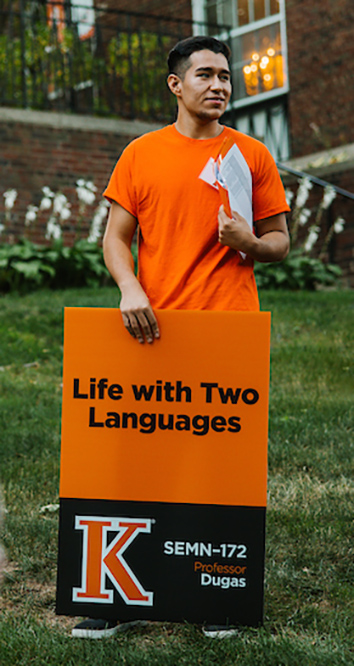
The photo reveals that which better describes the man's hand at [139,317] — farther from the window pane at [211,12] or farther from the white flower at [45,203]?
the window pane at [211,12]

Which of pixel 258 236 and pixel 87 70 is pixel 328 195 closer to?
pixel 87 70

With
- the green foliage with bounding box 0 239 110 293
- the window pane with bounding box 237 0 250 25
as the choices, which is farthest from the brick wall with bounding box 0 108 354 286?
the window pane with bounding box 237 0 250 25

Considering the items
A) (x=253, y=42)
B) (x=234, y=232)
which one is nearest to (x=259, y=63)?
(x=253, y=42)

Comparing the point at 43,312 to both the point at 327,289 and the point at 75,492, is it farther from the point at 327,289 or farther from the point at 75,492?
the point at 75,492

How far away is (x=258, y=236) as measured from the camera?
2.99 metres

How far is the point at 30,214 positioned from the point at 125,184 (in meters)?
7.13

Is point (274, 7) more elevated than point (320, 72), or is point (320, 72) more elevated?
point (274, 7)

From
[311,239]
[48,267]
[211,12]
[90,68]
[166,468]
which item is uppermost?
[211,12]

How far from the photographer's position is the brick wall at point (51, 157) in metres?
10.6

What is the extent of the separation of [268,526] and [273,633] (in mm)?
866

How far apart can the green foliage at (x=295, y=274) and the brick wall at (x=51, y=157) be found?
2553 mm

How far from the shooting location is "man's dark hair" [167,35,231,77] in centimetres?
286

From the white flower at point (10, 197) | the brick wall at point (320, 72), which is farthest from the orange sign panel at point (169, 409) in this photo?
the brick wall at point (320, 72)

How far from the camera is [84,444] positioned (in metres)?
2.74
